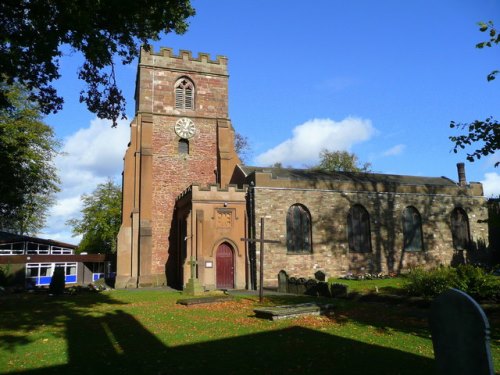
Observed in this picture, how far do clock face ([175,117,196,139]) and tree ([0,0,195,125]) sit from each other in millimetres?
17603

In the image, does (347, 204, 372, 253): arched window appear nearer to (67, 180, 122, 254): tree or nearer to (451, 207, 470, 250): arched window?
(451, 207, 470, 250): arched window

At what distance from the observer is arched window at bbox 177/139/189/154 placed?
30219 mm

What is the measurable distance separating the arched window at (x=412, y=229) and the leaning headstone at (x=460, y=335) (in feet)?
85.7

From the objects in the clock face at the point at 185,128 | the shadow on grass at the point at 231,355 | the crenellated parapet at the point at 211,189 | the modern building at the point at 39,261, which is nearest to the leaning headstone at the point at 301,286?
the crenellated parapet at the point at 211,189

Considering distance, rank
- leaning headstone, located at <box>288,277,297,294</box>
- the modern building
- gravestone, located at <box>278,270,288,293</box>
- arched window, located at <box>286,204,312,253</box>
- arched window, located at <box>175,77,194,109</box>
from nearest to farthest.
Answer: leaning headstone, located at <box>288,277,297,294</box> < gravestone, located at <box>278,270,288,293</box> < arched window, located at <box>286,204,312,253</box> < arched window, located at <box>175,77,194,109</box> < the modern building

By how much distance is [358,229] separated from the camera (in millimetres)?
27641

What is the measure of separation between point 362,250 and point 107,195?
1390 inches

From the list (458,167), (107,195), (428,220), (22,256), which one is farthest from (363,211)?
(107,195)

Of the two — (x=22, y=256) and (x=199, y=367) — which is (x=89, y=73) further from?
(x=22, y=256)

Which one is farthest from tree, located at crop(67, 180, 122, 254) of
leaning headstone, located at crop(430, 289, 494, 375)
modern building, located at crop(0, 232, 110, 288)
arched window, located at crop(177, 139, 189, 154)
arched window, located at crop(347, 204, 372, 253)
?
leaning headstone, located at crop(430, 289, 494, 375)

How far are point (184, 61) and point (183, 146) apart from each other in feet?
23.0

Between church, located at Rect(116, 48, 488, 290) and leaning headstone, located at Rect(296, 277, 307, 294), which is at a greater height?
church, located at Rect(116, 48, 488, 290)

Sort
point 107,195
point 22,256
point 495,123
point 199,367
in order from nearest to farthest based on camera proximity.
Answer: point 199,367 < point 495,123 < point 22,256 < point 107,195

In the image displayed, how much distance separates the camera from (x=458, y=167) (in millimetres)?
35344
